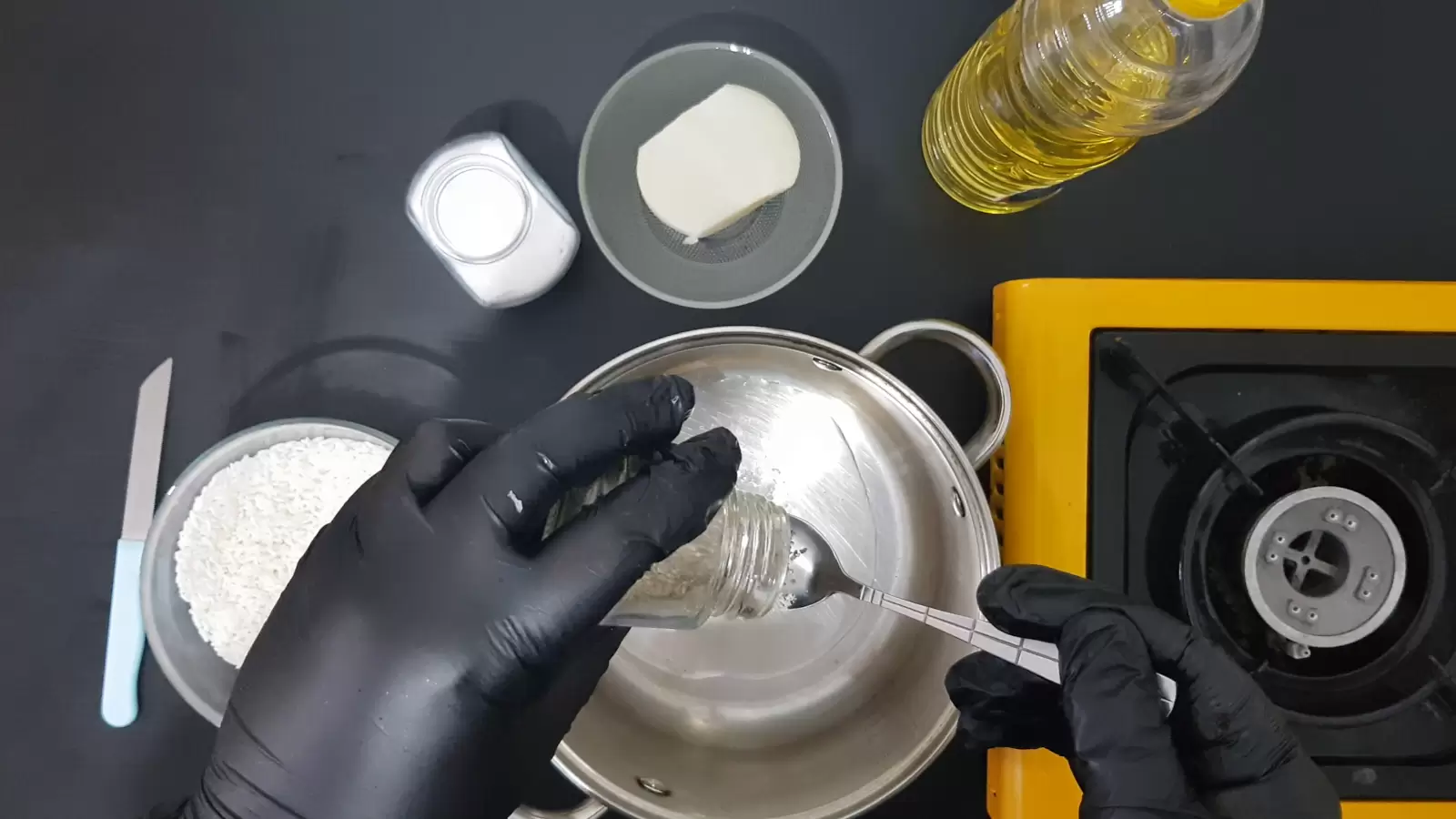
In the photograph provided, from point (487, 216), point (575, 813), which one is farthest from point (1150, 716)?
point (487, 216)

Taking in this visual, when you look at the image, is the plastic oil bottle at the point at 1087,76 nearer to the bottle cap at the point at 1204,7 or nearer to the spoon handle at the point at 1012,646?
the bottle cap at the point at 1204,7

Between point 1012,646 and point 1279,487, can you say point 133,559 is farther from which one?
point 1279,487

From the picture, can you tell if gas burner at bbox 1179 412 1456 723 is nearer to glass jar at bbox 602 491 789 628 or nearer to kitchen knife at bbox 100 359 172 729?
glass jar at bbox 602 491 789 628

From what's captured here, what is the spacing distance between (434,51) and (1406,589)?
81 centimetres

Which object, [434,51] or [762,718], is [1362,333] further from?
[434,51]

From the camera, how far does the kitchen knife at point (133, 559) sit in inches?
27.0

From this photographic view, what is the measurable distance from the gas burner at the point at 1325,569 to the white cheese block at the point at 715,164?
0.41 metres

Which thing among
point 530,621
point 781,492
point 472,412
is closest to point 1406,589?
point 781,492

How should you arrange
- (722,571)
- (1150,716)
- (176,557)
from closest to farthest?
(1150,716) → (722,571) → (176,557)

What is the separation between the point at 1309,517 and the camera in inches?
22.8

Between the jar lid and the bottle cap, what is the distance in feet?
1.45

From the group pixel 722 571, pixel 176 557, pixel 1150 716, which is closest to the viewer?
pixel 1150 716

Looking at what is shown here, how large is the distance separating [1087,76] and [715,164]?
0.84 ft

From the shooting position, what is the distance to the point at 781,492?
69 centimetres
